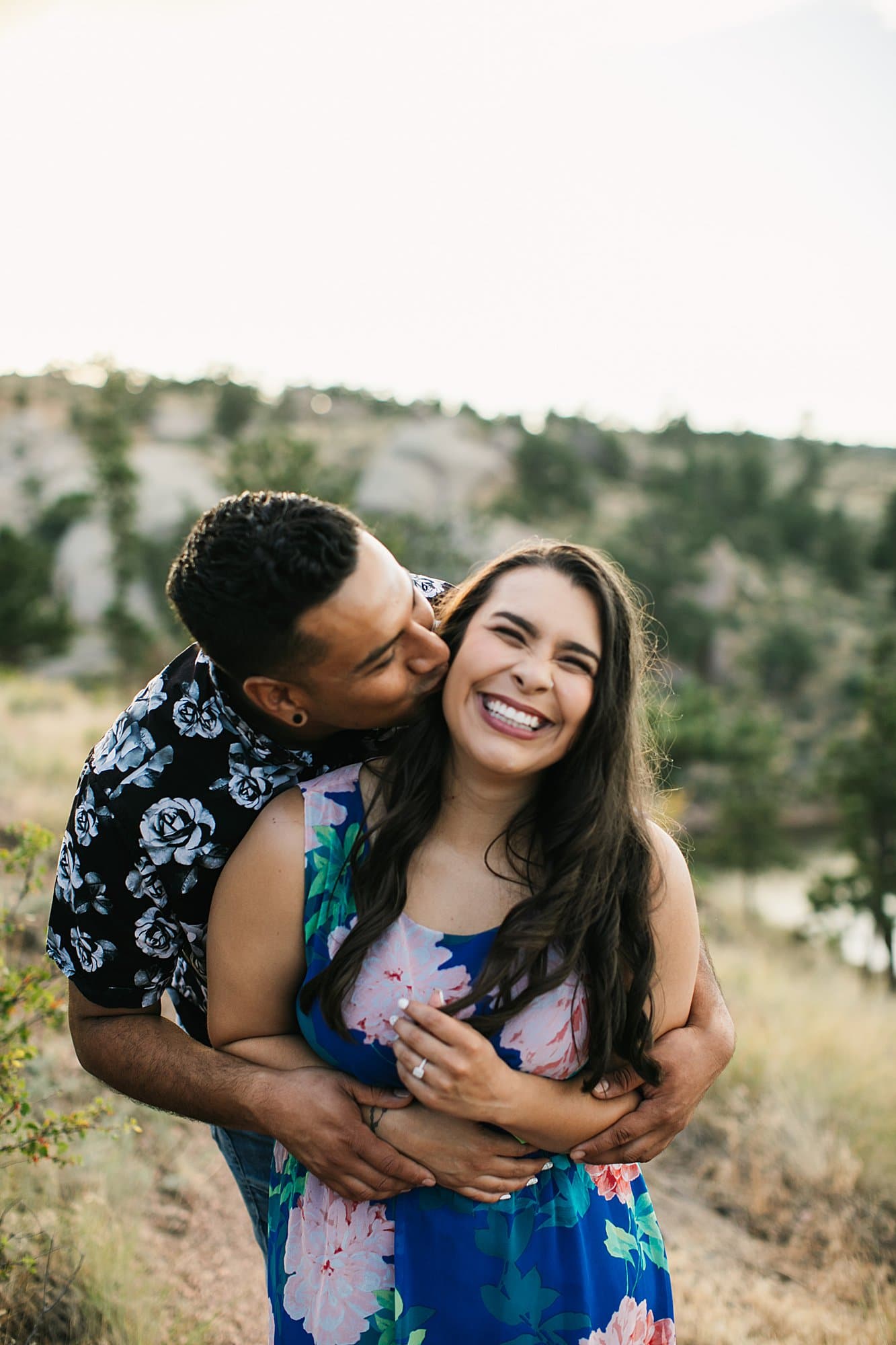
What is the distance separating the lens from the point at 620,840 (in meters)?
2.00

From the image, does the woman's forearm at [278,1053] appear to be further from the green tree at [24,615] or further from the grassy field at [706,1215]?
the green tree at [24,615]

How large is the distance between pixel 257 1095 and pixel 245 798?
58 cm

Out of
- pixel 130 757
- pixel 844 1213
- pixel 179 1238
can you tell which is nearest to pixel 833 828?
pixel 844 1213

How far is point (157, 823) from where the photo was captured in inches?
74.4

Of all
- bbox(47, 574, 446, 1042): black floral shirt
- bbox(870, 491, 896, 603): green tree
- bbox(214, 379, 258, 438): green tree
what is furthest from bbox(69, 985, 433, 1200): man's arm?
bbox(214, 379, 258, 438): green tree

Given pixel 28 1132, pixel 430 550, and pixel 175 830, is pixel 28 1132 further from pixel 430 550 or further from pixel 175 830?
pixel 430 550

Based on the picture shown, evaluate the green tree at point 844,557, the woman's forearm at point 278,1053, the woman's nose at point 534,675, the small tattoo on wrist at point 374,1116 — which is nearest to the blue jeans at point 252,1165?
the woman's forearm at point 278,1053

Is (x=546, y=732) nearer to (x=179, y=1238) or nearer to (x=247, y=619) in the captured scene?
(x=247, y=619)

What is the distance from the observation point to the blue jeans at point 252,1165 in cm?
235

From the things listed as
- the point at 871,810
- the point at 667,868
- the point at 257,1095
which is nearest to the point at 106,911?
the point at 257,1095

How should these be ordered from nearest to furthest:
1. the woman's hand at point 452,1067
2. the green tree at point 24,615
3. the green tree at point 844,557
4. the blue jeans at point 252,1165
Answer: the woman's hand at point 452,1067 < the blue jeans at point 252,1165 < the green tree at point 24,615 < the green tree at point 844,557

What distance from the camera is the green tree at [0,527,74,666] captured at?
1862cm

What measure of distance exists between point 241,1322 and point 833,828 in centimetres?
1891

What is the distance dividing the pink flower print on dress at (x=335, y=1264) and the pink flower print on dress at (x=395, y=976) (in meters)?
0.34
